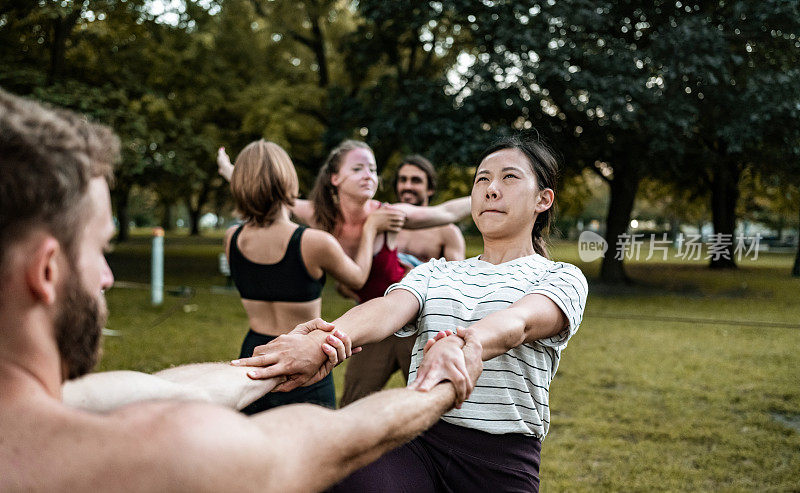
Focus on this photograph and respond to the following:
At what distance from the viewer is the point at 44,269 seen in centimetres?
104

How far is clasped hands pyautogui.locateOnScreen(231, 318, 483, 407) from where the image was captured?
63.5 inches

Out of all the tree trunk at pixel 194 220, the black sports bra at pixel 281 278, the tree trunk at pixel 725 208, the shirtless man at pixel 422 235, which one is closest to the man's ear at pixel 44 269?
the black sports bra at pixel 281 278

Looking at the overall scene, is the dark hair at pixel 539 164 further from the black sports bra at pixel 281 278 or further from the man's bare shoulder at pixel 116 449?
the man's bare shoulder at pixel 116 449

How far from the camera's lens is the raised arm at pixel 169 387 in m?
1.37

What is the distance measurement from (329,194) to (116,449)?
3000 millimetres

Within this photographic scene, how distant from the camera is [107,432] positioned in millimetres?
1048

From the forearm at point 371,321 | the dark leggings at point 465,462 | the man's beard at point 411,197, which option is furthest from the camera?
the man's beard at point 411,197

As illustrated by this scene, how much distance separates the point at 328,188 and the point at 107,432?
2.99 meters

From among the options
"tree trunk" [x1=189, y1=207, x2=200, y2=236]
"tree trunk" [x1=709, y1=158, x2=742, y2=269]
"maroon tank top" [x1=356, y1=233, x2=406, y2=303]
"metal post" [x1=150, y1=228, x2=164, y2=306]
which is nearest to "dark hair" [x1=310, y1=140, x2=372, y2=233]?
"maroon tank top" [x1=356, y1=233, x2=406, y2=303]

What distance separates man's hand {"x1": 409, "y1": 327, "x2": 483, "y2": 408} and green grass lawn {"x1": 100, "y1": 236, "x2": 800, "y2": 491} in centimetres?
126

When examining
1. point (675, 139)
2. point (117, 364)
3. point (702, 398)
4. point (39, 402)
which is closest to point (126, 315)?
point (117, 364)

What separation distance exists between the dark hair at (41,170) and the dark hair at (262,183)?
6.86 ft

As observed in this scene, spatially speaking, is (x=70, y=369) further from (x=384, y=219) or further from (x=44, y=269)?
(x=384, y=219)

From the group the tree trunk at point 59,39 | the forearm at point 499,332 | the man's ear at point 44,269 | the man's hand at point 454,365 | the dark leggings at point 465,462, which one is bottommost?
the dark leggings at point 465,462
